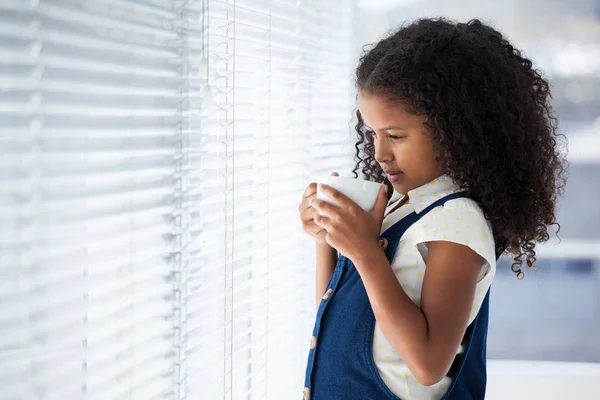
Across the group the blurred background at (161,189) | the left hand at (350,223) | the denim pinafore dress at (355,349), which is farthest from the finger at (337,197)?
the blurred background at (161,189)

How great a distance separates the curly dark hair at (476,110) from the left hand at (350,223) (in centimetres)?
14

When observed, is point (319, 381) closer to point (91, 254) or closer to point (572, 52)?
point (91, 254)

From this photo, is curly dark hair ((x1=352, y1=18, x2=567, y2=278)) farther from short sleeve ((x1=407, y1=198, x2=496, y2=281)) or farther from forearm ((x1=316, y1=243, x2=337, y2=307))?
forearm ((x1=316, y1=243, x2=337, y2=307))

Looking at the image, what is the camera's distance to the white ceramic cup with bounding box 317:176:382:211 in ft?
3.56

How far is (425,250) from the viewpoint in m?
1.06

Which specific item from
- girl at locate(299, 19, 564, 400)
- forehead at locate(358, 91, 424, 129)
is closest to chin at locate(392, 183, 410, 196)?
girl at locate(299, 19, 564, 400)

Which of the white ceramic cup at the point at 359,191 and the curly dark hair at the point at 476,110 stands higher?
the curly dark hair at the point at 476,110

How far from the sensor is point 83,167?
2.86 feet

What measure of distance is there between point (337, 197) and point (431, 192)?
159mm

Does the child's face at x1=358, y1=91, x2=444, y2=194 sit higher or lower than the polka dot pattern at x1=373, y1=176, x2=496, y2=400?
higher

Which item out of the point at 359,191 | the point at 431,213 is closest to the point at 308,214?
the point at 359,191

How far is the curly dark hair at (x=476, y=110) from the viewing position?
1066 mm

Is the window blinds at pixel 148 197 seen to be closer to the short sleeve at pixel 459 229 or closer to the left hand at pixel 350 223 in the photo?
the left hand at pixel 350 223

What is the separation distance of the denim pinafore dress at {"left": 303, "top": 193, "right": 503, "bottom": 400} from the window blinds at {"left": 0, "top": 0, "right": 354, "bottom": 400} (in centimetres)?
22
